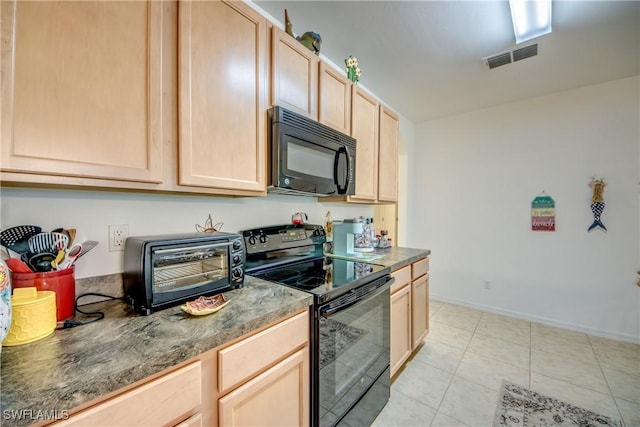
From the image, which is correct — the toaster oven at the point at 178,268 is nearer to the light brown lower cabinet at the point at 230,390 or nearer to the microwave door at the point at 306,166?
the light brown lower cabinet at the point at 230,390

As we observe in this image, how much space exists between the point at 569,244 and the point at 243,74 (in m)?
3.57

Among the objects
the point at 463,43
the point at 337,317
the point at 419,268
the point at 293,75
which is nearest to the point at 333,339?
the point at 337,317

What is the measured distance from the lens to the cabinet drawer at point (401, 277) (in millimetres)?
1807

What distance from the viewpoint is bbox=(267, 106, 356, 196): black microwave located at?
135 cm

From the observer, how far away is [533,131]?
2973 mm

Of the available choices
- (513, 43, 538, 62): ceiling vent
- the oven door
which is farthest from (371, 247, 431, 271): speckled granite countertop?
(513, 43, 538, 62): ceiling vent

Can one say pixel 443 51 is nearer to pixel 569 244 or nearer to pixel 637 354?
pixel 569 244

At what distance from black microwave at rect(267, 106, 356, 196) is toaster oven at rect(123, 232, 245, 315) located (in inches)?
16.9

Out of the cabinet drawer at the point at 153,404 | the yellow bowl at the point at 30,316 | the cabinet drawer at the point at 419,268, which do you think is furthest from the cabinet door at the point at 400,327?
the yellow bowl at the point at 30,316

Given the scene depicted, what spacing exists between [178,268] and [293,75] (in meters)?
1.19

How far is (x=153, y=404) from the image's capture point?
658 millimetres

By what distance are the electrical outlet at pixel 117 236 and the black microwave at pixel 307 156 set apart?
2.26ft

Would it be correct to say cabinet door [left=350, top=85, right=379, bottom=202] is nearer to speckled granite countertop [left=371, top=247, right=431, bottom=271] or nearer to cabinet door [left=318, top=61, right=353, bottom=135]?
cabinet door [left=318, top=61, right=353, bottom=135]

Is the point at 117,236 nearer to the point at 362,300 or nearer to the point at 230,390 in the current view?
the point at 230,390
